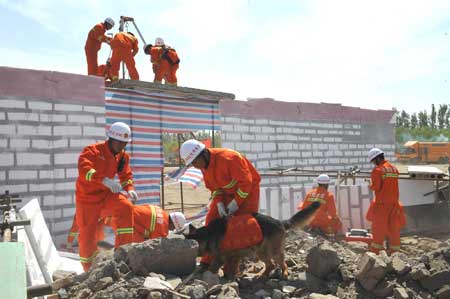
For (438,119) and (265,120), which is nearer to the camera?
(265,120)

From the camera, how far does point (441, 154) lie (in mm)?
35062

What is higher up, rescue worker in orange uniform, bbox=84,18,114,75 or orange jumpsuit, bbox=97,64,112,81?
rescue worker in orange uniform, bbox=84,18,114,75

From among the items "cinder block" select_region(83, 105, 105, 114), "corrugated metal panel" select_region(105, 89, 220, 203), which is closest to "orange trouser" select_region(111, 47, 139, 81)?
"corrugated metal panel" select_region(105, 89, 220, 203)

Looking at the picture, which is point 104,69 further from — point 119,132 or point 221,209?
point 221,209

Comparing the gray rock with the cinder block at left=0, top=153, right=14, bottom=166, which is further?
the cinder block at left=0, top=153, right=14, bottom=166

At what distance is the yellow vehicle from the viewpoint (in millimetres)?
35000

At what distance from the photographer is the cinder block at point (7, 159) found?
7337 millimetres

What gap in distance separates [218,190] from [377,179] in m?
3.40

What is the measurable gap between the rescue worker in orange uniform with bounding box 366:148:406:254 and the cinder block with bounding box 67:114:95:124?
511 cm

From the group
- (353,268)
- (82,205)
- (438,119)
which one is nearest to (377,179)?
(353,268)

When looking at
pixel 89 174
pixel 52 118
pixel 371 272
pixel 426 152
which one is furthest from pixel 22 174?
pixel 426 152

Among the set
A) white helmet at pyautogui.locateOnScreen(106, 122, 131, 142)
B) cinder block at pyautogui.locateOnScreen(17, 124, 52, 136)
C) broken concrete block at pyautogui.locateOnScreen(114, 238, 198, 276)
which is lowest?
broken concrete block at pyautogui.locateOnScreen(114, 238, 198, 276)

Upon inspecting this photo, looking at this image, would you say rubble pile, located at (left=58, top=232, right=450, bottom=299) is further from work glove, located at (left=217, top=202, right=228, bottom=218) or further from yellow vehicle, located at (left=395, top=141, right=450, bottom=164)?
yellow vehicle, located at (left=395, top=141, right=450, bottom=164)

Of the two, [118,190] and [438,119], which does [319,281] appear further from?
[438,119]
